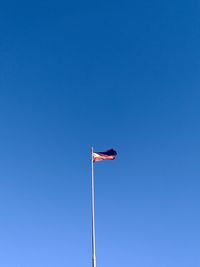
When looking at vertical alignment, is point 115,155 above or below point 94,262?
above

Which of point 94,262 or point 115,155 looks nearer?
point 94,262

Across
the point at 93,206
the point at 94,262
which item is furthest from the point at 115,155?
the point at 94,262

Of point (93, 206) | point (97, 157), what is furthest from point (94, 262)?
point (97, 157)

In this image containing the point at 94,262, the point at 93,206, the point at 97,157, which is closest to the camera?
the point at 94,262

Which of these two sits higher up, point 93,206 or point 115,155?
point 115,155

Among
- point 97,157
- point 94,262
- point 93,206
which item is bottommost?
point 94,262

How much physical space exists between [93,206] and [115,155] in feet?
14.0

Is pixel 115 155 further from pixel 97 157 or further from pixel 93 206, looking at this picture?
pixel 93 206

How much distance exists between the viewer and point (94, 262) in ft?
74.0

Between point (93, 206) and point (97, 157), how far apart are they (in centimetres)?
365

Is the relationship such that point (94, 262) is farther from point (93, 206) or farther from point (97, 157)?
point (97, 157)

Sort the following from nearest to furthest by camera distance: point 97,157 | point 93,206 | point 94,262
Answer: point 94,262 → point 93,206 → point 97,157

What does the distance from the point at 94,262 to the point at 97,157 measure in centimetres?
718

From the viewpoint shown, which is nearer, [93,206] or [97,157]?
[93,206]
